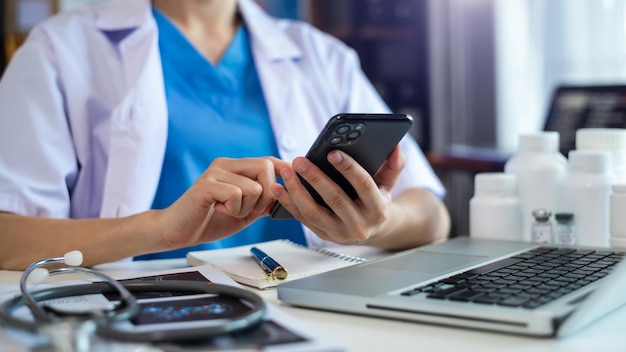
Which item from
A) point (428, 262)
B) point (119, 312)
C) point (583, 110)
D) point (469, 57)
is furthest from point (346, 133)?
point (469, 57)

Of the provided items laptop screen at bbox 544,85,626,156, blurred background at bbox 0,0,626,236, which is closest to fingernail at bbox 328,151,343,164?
laptop screen at bbox 544,85,626,156

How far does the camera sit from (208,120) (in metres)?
1.31

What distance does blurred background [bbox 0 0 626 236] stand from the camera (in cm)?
277

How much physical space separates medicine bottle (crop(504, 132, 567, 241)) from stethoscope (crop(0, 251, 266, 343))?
0.49 metres

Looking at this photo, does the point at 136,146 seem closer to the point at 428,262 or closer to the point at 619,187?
the point at 428,262

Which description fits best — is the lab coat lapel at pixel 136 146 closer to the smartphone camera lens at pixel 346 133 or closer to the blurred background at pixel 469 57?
the smartphone camera lens at pixel 346 133

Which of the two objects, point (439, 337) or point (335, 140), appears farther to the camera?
point (335, 140)

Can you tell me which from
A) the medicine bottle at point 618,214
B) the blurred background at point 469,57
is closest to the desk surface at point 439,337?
the medicine bottle at point 618,214

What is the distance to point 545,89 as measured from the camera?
9.53ft

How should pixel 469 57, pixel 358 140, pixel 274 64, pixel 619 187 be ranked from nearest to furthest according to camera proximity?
1. pixel 358 140
2. pixel 619 187
3. pixel 274 64
4. pixel 469 57

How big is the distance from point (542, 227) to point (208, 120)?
592 millimetres

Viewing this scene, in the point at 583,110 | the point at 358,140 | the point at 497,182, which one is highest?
the point at 358,140

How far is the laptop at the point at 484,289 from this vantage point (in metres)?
0.63

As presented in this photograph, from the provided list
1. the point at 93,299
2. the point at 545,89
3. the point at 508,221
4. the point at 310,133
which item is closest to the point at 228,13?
the point at 310,133
